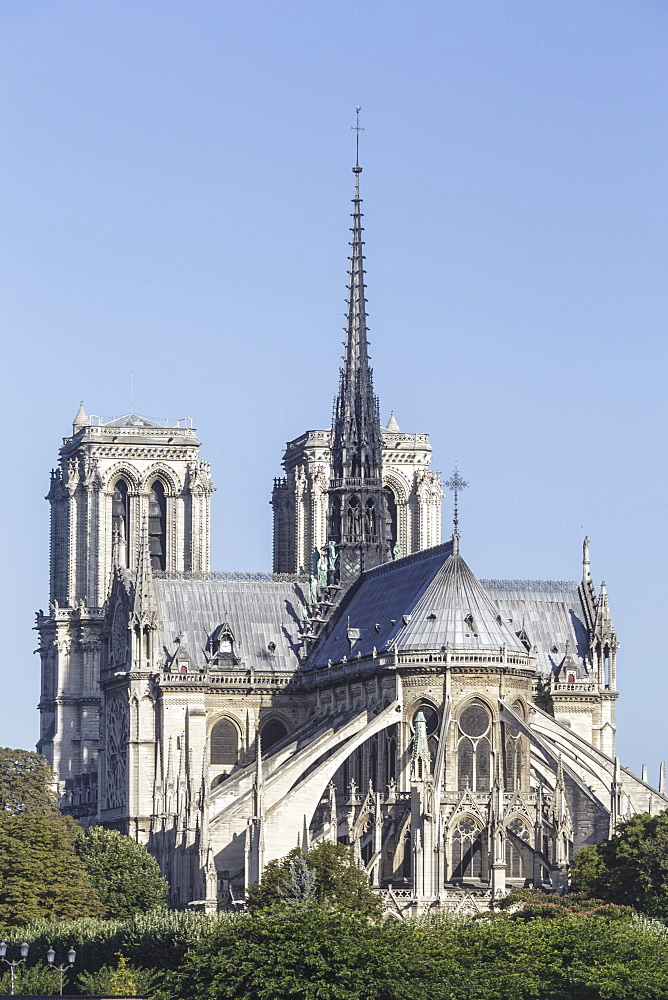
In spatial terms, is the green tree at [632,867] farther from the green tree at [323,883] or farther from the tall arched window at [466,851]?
the green tree at [323,883]

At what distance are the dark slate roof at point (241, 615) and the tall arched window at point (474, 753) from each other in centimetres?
2213

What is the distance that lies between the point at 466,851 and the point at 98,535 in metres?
64.9

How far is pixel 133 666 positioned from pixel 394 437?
49112 millimetres

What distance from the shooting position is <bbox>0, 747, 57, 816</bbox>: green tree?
500 ft

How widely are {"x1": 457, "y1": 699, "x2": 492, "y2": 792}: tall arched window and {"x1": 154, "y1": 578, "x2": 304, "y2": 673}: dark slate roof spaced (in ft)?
72.6

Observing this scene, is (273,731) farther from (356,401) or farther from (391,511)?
(391,511)

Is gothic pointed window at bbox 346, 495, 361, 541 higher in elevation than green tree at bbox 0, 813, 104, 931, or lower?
higher

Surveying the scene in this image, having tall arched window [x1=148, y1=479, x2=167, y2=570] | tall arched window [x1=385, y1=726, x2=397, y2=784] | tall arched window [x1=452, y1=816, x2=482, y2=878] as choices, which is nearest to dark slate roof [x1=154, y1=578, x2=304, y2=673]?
tall arched window [x1=385, y1=726, x2=397, y2=784]

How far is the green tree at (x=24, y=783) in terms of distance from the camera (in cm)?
15225

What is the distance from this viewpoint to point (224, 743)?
155m

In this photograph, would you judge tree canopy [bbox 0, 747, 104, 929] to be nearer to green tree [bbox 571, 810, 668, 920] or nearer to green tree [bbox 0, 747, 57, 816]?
green tree [bbox 0, 747, 57, 816]

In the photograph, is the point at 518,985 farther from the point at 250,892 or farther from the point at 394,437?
the point at 394,437

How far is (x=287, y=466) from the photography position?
653ft

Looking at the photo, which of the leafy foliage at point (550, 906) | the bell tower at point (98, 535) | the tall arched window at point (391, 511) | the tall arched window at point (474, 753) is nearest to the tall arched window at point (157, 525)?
the bell tower at point (98, 535)
